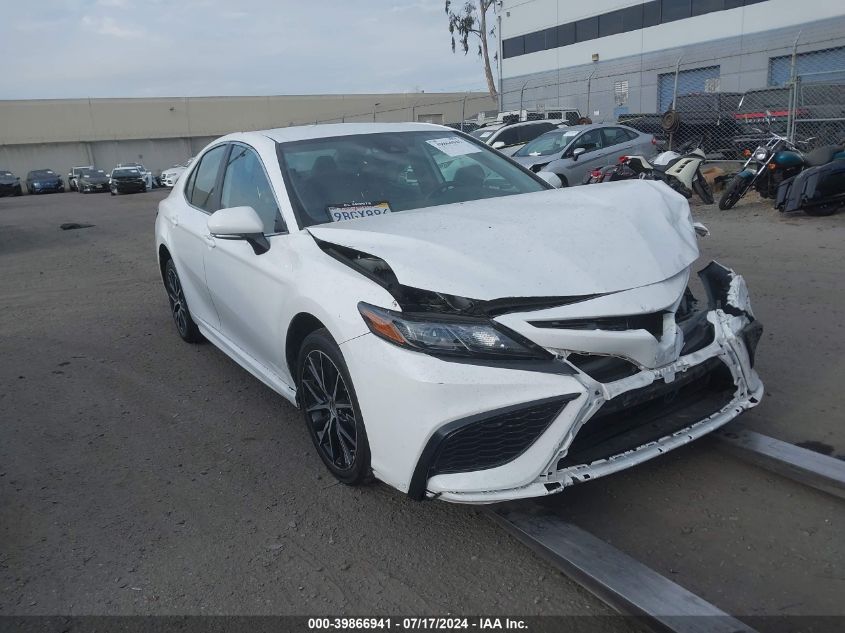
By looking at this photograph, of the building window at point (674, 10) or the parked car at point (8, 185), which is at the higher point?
the building window at point (674, 10)

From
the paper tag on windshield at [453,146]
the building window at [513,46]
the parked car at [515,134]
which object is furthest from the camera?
the building window at [513,46]

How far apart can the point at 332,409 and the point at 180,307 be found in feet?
9.66

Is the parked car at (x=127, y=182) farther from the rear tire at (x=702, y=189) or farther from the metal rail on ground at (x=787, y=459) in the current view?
the metal rail on ground at (x=787, y=459)

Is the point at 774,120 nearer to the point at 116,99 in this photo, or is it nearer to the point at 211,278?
the point at 211,278

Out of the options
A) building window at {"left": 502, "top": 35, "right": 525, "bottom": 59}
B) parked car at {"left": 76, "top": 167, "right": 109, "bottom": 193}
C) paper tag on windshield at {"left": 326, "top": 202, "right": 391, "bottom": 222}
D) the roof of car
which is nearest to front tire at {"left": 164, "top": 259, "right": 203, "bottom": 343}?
the roof of car

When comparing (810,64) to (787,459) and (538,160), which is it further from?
(787,459)

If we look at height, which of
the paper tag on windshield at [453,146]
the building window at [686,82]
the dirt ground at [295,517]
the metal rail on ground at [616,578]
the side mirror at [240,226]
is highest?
the building window at [686,82]

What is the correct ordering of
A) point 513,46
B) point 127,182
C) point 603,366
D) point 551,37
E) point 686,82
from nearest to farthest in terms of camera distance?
point 603,366 → point 686,82 → point 127,182 → point 551,37 → point 513,46

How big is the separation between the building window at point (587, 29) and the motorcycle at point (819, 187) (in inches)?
1219

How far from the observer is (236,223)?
3451mm

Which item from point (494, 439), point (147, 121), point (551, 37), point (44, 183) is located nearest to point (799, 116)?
point (494, 439)

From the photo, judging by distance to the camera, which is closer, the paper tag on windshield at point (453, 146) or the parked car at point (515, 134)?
the paper tag on windshield at point (453, 146)

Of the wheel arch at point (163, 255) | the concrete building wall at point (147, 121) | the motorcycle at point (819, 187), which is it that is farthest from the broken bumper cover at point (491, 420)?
the concrete building wall at point (147, 121)

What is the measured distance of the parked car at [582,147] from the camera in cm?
1378
